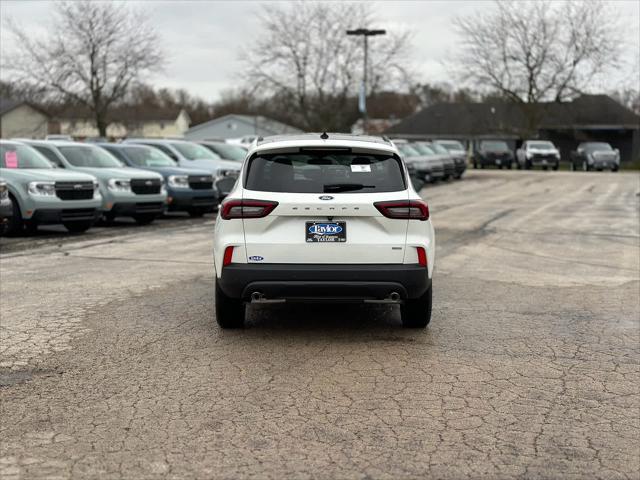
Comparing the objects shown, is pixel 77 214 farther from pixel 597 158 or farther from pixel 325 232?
pixel 597 158

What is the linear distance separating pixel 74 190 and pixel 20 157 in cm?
143

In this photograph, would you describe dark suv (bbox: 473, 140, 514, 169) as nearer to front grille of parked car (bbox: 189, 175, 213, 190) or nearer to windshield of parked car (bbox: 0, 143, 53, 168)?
front grille of parked car (bbox: 189, 175, 213, 190)

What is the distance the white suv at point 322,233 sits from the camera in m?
6.75

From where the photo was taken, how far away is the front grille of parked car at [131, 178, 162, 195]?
1752cm

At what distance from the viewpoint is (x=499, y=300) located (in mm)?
9008

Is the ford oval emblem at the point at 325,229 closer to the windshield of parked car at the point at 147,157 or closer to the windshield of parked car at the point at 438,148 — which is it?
the windshield of parked car at the point at 147,157

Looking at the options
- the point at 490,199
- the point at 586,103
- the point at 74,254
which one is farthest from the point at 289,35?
the point at 74,254

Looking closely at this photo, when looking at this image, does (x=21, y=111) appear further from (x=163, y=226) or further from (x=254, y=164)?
(x=254, y=164)

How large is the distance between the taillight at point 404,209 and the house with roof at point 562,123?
57.5 meters

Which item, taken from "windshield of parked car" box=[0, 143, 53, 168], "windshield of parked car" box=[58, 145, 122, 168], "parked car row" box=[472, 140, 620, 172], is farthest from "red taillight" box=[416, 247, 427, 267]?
"parked car row" box=[472, 140, 620, 172]

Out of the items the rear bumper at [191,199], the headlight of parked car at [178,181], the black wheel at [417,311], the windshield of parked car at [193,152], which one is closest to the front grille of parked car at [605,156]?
the windshield of parked car at [193,152]

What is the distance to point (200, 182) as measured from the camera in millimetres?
19906

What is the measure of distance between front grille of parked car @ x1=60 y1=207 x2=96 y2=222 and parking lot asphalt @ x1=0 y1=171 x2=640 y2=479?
407cm

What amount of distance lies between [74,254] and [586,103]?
197 ft
